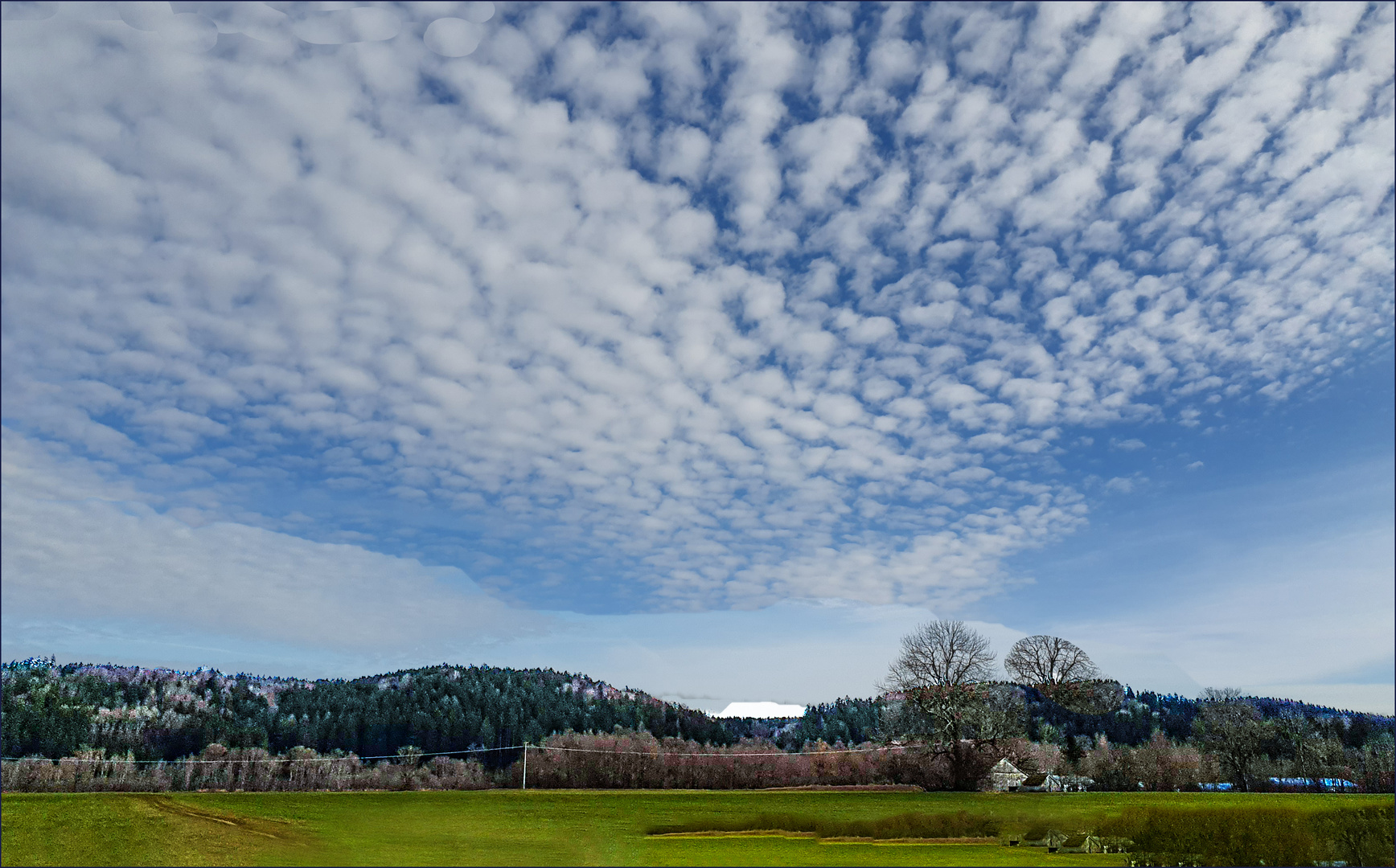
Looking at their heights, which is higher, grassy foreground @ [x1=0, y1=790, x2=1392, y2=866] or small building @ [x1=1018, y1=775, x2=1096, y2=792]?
grassy foreground @ [x1=0, y1=790, x2=1392, y2=866]

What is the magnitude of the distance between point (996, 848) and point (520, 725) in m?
72.0

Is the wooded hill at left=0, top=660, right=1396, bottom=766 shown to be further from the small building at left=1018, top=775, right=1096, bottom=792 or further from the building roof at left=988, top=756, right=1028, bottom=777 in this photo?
the building roof at left=988, top=756, right=1028, bottom=777

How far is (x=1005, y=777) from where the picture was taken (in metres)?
54.7

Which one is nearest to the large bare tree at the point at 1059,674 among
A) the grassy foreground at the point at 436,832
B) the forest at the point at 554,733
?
the forest at the point at 554,733

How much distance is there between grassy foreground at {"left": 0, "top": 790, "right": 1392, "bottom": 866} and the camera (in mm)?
24750

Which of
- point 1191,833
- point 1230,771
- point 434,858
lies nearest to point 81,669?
point 434,858

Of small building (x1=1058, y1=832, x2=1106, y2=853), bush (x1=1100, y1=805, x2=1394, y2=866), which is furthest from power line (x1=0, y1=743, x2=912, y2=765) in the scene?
bush (x1=1100, y1=805, x2=1394, y2=866)

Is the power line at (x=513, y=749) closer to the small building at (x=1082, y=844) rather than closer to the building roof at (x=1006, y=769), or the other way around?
the building roof at (x=1006, y=769)

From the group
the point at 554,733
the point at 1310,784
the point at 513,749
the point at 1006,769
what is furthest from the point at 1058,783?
the point at 554,733

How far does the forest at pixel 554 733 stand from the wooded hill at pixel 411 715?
201mm

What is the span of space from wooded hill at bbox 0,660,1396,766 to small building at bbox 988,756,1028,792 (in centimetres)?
1095

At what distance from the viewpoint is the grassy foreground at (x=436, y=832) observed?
24.8 metres

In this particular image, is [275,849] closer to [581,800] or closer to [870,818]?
[581,800]

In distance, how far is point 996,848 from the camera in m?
28.9
